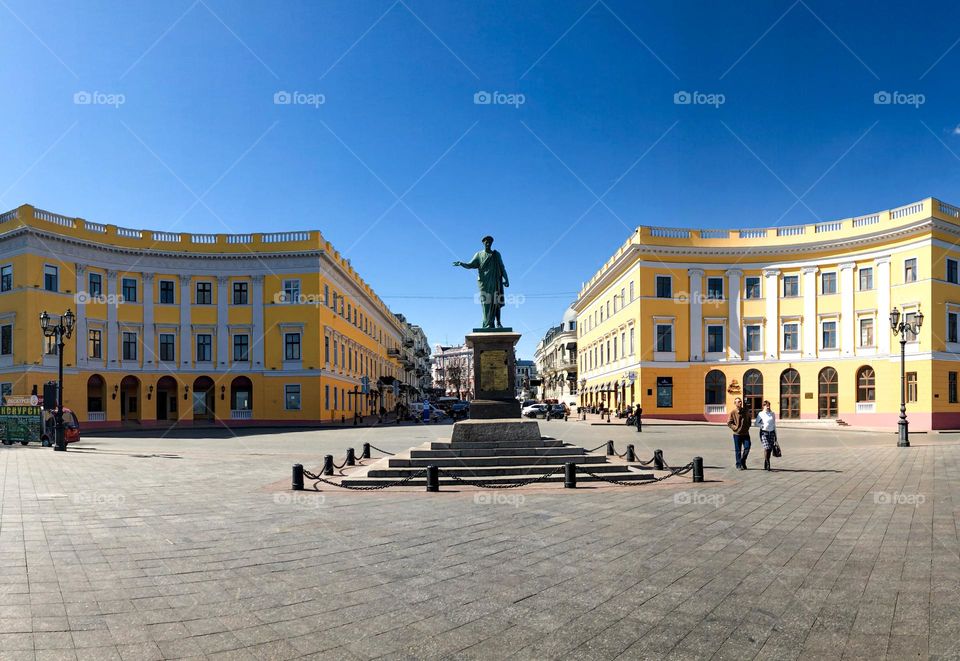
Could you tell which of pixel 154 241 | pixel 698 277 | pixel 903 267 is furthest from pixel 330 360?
pixel 903 267

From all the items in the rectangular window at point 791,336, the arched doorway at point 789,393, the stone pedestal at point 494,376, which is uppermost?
the rectangular window at point 791,336

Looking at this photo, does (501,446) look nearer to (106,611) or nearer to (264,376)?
(106,611)

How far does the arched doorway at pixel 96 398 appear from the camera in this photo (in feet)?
135

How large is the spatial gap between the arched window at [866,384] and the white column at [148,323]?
156 ft

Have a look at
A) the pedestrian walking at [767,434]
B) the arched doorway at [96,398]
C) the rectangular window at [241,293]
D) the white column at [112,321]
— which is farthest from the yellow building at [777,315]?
the arched doorway at [96,398]

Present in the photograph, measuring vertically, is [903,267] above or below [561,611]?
above

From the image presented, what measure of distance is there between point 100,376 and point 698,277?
41.5m

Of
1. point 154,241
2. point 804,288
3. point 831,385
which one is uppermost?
point 154,241

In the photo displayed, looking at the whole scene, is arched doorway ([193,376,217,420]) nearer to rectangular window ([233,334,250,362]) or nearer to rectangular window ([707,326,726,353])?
rectangular window ([233,334,250,362])

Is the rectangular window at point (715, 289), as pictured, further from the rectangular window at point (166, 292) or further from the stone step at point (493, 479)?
the rectangular window at point (166, 292)

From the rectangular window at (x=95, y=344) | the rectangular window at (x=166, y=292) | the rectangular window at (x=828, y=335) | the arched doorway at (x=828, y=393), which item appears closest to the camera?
the rectangular window at (x=95, y=344)

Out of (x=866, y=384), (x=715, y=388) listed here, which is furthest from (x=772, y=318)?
(x=866, y=384)

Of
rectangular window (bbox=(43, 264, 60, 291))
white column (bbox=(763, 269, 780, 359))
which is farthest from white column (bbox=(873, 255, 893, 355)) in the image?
rectangular window (bbox=(43, 264, 60, 291))

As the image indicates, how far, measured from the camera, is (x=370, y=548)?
7.77 meters
